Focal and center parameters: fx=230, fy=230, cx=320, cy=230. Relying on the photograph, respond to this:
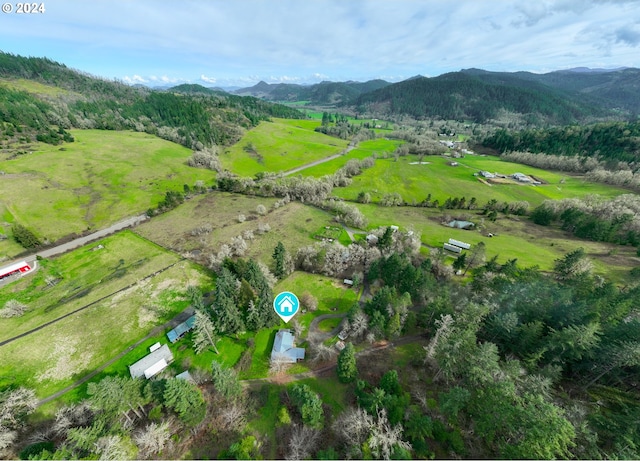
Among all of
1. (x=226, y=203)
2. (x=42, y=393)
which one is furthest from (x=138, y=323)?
(x=226, y=203)

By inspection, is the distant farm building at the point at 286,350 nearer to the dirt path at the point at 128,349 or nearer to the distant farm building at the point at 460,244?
the dirt path at the point at 128,349

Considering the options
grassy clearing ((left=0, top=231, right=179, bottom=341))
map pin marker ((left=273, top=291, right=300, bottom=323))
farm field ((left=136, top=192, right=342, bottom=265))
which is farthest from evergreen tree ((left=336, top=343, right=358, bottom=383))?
grassy clearing ((left=0, top=231, right=179, bottom=341))

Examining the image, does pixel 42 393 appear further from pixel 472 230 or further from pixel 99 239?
pixel 472 230

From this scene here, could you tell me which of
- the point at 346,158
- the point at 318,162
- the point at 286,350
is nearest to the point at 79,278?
the point at 286,350

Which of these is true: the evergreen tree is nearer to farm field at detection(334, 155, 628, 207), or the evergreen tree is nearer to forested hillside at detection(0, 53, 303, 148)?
farm field at detection(334, 155, 628, 207)

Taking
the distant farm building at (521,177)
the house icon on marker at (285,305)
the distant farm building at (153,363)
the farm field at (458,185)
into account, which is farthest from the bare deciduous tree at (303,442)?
the distant farm building at (521,177)
